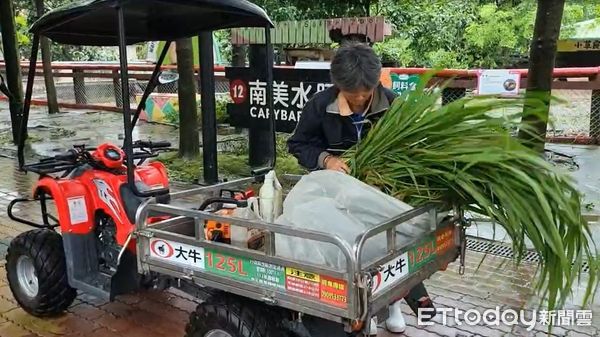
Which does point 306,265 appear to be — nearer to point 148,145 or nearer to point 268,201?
point 268,201

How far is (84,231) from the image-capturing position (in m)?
3.55

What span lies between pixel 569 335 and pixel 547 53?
240 centimetres

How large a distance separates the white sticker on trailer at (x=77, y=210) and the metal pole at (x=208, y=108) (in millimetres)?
2692

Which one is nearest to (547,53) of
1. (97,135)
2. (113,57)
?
(97,135)

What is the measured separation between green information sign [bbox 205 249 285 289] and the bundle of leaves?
67 cm

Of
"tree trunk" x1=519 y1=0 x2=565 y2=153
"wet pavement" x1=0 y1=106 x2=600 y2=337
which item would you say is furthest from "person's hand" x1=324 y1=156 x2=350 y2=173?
"tree trunk" x1=519 y1=0 x2=565 y2=153

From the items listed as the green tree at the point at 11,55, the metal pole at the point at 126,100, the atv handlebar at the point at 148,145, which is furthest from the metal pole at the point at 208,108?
the green tree at the point at 11,55

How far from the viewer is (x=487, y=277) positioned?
176 inches

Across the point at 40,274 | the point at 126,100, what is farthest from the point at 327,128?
the point at 40,274

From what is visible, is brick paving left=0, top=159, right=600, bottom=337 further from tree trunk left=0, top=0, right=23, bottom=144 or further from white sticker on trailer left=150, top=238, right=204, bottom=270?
tree trunk left=0, top=0, right=23, bottom=144

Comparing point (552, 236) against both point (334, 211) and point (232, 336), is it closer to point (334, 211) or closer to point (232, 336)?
point (334, 211)

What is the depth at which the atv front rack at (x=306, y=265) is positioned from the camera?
7.11 ft

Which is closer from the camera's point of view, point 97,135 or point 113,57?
point 97,135

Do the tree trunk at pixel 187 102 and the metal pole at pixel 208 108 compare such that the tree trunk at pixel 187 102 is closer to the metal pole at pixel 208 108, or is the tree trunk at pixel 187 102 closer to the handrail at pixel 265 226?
the metal pole at pixel 208 108
